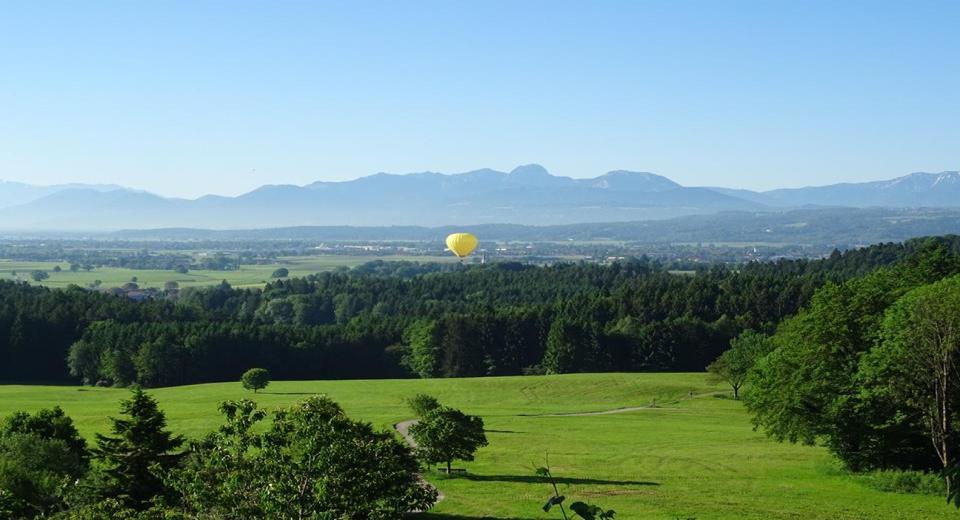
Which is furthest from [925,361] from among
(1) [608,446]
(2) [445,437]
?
(2) [445,437]

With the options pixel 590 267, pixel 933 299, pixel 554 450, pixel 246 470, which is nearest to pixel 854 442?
pixel 933 299

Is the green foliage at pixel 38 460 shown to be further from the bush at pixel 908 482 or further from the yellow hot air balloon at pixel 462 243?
the yellow hot air balloon at pixel 462 243

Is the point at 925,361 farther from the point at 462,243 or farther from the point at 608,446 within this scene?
the point at 462,243

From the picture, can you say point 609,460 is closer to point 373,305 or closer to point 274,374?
point 274,374

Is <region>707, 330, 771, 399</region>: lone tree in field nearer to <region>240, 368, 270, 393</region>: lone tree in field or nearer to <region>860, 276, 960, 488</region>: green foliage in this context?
<region>860, 276, 960, 488</region>: green foliage

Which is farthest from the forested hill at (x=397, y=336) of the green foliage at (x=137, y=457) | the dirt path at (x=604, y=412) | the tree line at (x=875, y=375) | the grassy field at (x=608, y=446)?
the green foliage at (x=137, y=457)

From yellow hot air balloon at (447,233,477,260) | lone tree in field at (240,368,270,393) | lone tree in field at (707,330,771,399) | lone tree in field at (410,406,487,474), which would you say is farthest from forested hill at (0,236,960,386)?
lone tree in field at (410,406,487,474)

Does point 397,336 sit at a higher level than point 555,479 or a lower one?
lower
